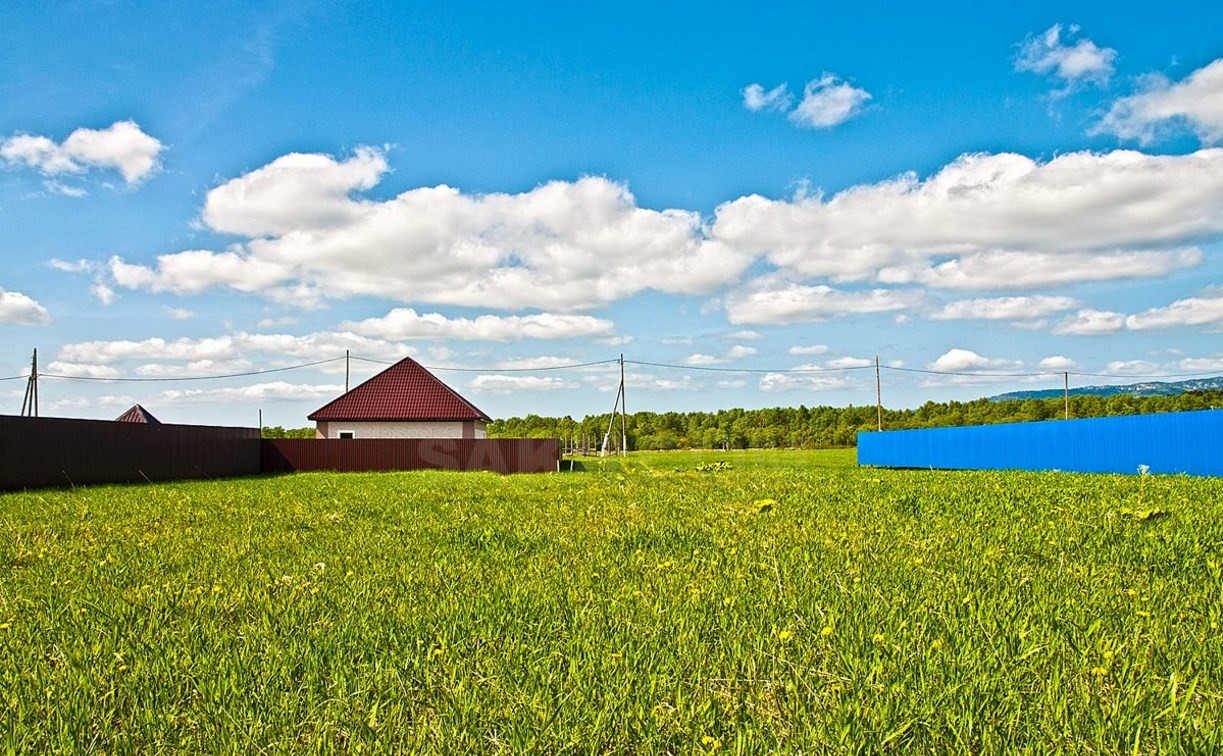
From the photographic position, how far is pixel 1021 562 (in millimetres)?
4586

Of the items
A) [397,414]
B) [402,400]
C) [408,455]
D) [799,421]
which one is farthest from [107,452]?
[799,421]

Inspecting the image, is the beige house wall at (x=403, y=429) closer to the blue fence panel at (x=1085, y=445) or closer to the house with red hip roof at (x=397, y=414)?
the house with red hip roof at (x=397, y=414)

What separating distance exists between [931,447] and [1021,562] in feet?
84.4

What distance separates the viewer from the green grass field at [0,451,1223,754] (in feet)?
7.54

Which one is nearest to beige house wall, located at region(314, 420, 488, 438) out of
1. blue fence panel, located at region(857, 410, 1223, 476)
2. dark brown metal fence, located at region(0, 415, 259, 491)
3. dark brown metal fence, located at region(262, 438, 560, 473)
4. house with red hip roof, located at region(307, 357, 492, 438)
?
house with red hip roof, located at region(307, 357, 492, 438)

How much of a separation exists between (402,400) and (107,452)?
1447 centimetres

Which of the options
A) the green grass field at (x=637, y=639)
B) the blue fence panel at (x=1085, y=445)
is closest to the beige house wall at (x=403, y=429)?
the blue fence panel at (x=1085, y=445)

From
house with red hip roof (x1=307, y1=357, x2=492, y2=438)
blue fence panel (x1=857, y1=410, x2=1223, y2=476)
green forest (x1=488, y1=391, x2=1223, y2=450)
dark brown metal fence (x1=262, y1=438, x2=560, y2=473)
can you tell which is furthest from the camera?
green forest (x1=488, y1=391, x2=1223, y2=450)

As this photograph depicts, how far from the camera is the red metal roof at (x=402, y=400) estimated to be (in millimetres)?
31422

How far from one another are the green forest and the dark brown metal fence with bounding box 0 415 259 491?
3900cm

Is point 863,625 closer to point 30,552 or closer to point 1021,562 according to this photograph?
point 1021,562

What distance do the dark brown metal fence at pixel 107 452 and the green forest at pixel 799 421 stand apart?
39003 millimetres

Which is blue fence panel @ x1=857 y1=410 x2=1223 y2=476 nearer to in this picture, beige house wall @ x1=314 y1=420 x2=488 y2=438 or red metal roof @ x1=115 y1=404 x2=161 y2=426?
beige house wall @ x1=314 y1=420 x2=488 y2=438

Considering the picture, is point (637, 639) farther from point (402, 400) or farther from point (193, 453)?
point (402, 400)
